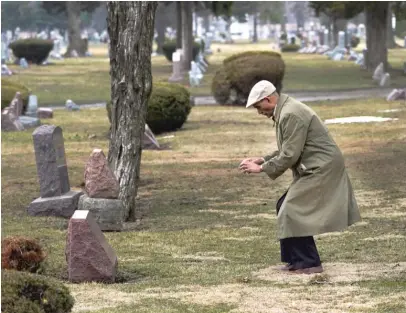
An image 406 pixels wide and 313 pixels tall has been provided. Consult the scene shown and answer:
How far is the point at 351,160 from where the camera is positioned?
22406mm

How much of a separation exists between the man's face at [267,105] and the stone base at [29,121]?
68.9ft

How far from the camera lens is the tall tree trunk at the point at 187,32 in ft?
180

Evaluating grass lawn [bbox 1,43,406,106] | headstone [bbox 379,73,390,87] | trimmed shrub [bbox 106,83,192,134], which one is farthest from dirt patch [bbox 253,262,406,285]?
headstone [bbox 379,73,390,87]

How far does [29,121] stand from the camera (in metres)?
32.0

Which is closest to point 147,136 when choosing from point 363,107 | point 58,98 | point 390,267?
point 363,107

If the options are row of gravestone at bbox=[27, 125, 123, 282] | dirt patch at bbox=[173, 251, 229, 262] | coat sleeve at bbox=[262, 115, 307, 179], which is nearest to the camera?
coat sleeve at bbox=[262, 115, 307, 179]

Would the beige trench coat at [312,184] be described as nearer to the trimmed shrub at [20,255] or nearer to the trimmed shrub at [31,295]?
the trimmed shrub at [20,255]

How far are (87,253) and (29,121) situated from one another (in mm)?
20998

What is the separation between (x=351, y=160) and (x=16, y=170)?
19.6 ft

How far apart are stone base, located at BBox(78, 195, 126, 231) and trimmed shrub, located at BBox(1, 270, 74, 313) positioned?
769 centimetres

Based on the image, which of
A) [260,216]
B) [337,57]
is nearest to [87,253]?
[260,216]

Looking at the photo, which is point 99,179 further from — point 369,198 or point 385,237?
point 369,198

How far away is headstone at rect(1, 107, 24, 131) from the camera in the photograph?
30.1 metres

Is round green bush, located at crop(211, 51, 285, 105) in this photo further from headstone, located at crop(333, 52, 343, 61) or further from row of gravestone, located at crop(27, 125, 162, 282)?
headstone, located at crop(333, 52, 343, 61)
